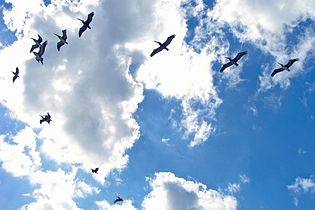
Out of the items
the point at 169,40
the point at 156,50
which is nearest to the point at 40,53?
the point at 156,50

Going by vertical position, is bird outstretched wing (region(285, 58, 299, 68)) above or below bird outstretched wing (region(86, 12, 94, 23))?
below

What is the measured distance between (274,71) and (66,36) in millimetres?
31940

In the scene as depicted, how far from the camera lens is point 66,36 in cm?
9219

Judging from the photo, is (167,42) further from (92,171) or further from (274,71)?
(92,171)

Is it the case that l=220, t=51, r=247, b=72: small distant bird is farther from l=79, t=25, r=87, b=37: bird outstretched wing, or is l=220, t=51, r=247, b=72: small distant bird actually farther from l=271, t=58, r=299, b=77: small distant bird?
l=79, t=25, r=87, b=37: bird outstretched wing

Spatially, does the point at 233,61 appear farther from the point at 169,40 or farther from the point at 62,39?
the point at 62,39

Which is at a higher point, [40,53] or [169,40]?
[40,53]

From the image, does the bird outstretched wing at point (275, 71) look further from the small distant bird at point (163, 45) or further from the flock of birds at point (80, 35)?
the small distant bird at point (163, 45)

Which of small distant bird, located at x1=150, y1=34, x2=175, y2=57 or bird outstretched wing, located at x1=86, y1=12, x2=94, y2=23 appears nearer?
small distant bird, located at x1=150, y1=34, x2=175, y2=57

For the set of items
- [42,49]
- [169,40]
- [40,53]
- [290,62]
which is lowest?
[290,62]

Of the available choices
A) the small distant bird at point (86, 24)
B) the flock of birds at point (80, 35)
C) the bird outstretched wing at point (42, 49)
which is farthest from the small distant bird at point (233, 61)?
the bird outstretched wing at point (42, 49)

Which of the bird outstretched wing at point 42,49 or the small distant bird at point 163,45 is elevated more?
the bird outstretched wing at point 42,49

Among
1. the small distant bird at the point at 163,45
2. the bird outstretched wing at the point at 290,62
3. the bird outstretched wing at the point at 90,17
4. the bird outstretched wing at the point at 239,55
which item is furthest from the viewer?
the bird outstretched wing at the point at 239,55

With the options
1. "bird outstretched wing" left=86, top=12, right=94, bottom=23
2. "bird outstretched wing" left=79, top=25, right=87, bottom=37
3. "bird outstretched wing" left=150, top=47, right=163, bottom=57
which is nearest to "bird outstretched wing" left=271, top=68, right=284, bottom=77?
"bird outstretched wing" left=150, top=47, right=163, bottom=57
